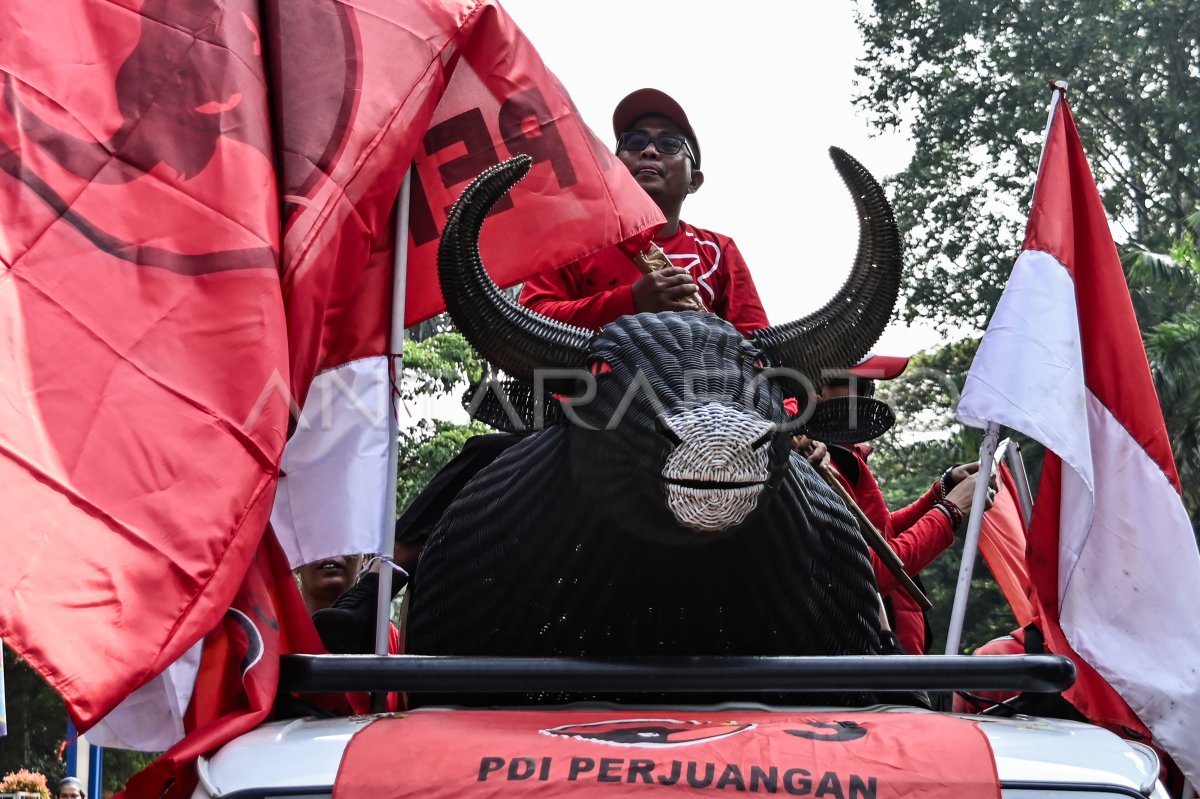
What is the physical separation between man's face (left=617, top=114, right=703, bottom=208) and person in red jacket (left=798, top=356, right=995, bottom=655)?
0.96 m

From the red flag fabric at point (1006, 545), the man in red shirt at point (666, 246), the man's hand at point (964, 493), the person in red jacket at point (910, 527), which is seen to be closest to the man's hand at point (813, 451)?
the person in red jacket at point (910, 527)

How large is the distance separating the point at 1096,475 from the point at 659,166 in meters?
1.92

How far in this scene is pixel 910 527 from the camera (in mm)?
6027

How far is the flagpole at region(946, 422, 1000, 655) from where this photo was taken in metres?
4.06

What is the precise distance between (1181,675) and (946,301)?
20977mm

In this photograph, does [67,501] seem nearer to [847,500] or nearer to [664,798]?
[664,798]

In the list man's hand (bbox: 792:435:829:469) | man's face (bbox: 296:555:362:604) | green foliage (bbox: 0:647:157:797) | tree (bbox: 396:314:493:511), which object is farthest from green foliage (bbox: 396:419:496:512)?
man's hand (bbox: 792:435:829:469)

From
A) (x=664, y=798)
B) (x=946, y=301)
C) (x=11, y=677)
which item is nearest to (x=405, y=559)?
(x=664, y=798)

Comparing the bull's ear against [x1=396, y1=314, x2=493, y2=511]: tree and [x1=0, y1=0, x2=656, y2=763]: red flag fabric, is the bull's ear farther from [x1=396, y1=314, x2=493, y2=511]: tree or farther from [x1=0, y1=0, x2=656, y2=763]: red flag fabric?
[x1=396, y1=314, x2=493, y2=511]: tree

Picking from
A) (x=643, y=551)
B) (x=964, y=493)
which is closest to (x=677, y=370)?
(x=643, y=551)

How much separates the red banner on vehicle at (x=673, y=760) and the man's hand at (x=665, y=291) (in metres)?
1.50

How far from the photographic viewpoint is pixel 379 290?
4375 millimetres

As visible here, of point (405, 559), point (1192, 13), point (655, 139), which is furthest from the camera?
point (1192, 13)

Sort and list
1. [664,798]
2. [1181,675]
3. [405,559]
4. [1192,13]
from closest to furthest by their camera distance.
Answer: [664,798], [1181,675], [405,559], [1192,13]
